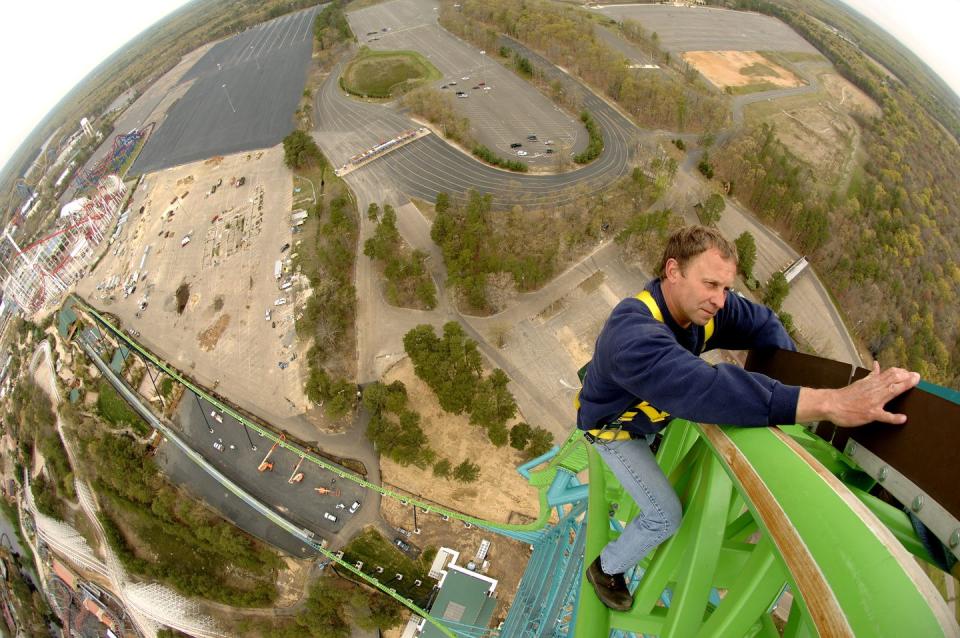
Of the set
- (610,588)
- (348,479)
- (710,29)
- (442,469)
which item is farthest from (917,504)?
(710,29)

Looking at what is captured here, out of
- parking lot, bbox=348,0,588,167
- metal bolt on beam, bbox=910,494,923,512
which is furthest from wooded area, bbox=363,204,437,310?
metal bolt on beam, bbox=910,494,923,512

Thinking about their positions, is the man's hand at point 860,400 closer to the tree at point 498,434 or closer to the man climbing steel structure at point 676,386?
the man climbing steel structure at point 676,386

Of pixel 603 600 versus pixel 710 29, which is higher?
pixel 710 29

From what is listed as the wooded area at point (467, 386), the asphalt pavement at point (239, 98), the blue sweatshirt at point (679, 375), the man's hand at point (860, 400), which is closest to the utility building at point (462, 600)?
the wooded area at point (467, 386)

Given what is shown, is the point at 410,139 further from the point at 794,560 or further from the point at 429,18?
Result: the point at 794,560

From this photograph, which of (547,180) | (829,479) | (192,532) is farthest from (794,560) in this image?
(547,180)

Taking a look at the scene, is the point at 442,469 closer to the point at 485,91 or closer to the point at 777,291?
the point at 777,291

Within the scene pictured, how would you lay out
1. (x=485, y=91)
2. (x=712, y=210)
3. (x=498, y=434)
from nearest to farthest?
(x=498, y=434)
(x=712, y=210)
(x=485, y=91)
